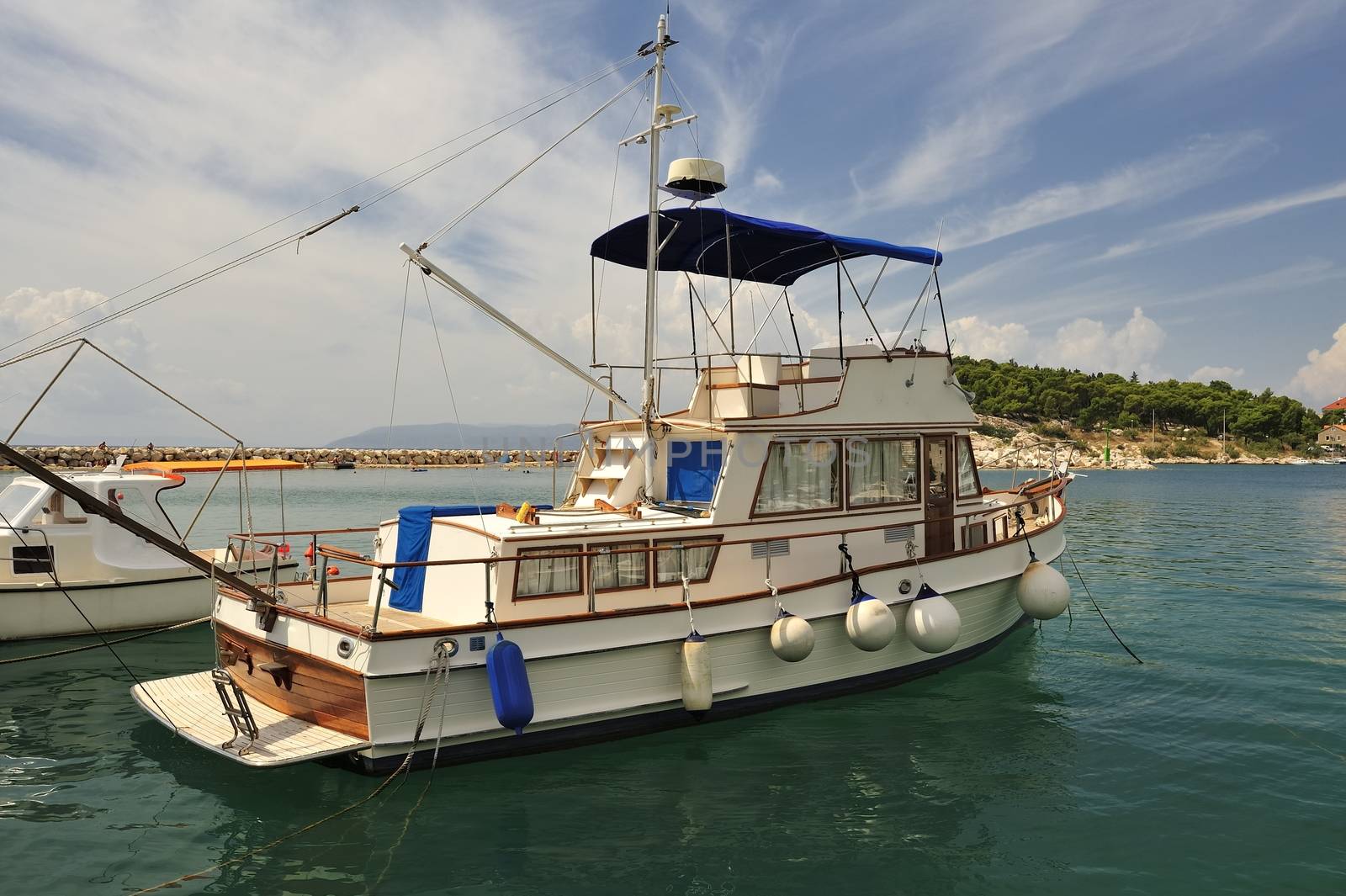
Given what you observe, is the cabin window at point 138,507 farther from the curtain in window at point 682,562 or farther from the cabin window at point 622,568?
the curtain in window at point 682,562

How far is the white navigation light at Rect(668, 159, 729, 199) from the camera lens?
1069cm

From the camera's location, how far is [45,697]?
34.6 feet

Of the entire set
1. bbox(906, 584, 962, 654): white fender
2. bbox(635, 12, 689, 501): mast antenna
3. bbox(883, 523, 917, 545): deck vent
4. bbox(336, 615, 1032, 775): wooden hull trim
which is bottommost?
bbox(336, 615, 1032, 775): wooden hull trim

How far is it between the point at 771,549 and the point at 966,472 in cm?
398

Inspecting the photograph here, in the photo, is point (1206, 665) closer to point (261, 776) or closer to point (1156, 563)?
point (1156, 563)

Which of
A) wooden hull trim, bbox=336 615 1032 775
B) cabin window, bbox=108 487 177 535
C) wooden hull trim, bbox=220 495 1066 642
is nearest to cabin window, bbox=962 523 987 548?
wooden hull trim, bbox=220 495 1066 642

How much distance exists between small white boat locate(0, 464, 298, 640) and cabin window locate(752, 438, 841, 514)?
8.31 meters

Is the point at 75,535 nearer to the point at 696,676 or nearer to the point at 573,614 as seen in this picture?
the point at 573,614

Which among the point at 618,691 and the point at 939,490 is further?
the point at 939,490

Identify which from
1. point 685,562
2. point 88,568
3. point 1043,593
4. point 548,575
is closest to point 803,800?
point 685,562

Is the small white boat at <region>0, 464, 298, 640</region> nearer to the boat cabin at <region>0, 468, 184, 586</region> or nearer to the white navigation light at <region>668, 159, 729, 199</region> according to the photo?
the boat cabin at <region>0, 468, 184, 586</region>

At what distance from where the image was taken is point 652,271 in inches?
413

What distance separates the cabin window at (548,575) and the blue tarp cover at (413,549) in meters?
1.11

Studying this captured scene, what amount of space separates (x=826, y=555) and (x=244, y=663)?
6.74 metres
